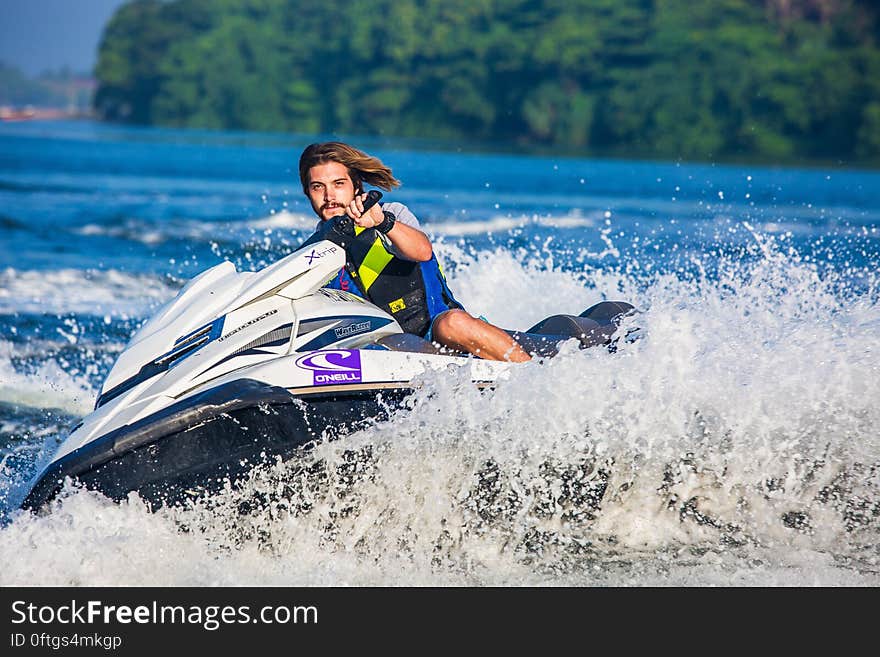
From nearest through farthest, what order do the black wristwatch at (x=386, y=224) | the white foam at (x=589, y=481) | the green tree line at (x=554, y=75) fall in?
the white foam at (x=589, y=481) < the black wristwatch at (x=386, y=224) < the green tree line at (x=554, y=75)

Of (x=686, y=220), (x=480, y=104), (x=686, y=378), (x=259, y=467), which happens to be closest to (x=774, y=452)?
(x=686, y=378)

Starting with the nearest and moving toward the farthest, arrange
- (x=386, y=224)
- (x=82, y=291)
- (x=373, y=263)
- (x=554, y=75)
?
(x=386, y=224), (x=373, y=263), (x=82, y=291), (x=554, y=75)

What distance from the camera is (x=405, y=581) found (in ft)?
13.7

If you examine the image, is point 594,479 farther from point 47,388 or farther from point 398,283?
point 47,388

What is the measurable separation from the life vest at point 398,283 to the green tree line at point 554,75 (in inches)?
1704

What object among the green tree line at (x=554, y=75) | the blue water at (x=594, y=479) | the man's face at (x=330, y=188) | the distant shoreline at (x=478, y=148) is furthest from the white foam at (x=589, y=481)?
the green tree line at (x=554, y=75)

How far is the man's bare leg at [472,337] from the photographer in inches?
177

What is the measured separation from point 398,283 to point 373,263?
13cm

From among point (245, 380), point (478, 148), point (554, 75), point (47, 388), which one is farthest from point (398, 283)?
point (554, 75)

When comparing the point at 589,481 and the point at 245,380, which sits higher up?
the point at 245,380

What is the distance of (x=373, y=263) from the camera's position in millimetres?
4730

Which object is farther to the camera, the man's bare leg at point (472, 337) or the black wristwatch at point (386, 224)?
the man's bare leg at point (472, 337)

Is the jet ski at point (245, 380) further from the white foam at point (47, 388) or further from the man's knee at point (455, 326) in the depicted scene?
the white foam at point (47, 388)
